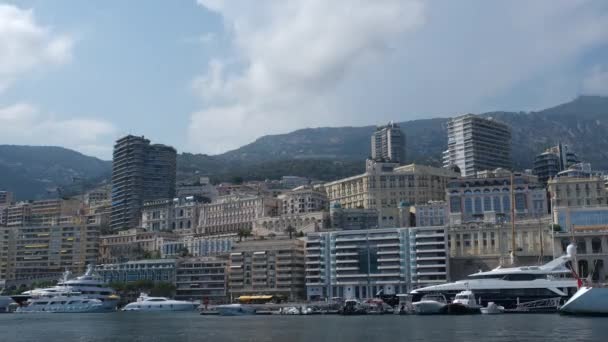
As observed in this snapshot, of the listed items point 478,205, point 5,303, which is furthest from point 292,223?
point 5,303

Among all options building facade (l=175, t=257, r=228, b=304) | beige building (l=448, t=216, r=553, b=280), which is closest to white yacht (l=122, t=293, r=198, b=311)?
building facade (l=175, t=257, r=228, b=304)

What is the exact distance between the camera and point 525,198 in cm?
16288

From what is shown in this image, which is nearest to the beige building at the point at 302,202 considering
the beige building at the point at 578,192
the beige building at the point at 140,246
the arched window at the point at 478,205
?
the beige building at the point at 140,246

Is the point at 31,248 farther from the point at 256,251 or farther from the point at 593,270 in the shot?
the point at 593,270

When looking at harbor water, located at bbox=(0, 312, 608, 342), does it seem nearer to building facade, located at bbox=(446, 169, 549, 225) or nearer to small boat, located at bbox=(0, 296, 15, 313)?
small boat, located at bbox=(0, 296, 15, 313)

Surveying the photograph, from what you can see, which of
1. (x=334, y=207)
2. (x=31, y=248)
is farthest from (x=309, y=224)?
(x=31, y=248)

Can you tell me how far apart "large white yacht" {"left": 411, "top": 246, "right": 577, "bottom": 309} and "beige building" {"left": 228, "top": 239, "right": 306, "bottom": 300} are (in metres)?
44.1

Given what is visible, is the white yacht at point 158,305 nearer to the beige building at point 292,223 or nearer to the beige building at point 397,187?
the beige building at point 292,223

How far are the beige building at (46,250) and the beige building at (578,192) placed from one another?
11557 centimetres

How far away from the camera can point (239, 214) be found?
19538 centimetres

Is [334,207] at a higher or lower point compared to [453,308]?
higher

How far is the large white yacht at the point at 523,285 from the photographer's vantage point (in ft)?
350

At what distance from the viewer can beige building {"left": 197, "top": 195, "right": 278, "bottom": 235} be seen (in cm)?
19212

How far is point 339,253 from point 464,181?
131 feet
